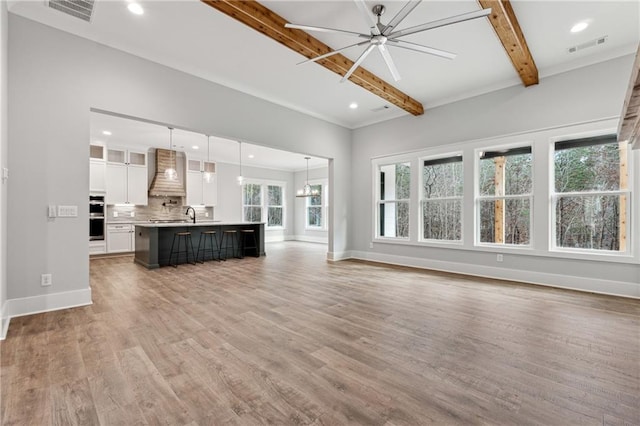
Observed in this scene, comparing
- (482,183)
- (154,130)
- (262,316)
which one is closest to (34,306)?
(262,316)

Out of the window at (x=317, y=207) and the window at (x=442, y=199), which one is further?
the window at (x=317, y=207)

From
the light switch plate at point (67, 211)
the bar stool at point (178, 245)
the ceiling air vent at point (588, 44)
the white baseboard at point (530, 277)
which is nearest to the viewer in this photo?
the light switch plate at point (67, 211)

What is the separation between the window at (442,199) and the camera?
5.48 m

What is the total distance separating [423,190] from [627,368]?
4.18m

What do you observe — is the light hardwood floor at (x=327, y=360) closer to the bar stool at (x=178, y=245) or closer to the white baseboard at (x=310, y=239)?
the bar stool at (x=178, y=245)

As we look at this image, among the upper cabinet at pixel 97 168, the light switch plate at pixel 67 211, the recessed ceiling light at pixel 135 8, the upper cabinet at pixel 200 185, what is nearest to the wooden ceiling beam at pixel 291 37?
the recessed ceiling light at pixel 135 8

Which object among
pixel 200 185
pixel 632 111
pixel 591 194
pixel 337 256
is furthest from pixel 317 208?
pixel 632 111

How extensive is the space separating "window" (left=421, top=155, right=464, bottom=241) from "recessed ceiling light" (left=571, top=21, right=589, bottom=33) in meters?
2.33

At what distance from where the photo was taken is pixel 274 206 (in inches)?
465

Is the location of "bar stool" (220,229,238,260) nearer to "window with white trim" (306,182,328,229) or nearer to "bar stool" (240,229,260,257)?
"bar stool" (240,229,260,257)

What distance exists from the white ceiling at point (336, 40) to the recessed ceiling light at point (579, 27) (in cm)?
5

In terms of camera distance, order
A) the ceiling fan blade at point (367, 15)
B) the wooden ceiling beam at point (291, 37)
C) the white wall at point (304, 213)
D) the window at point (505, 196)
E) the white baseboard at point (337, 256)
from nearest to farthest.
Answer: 1. the ceiling fan blade at point (367, 15)
2. the wooden ceiling beam at point (291, 37)
3. the window at point (505, 196)
4. the white baseboard at point (337, 256)
5. the white wall at point (304, 213)

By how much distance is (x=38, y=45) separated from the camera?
3.14 meters

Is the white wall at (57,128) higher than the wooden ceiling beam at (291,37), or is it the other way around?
the wooden ceiling beam at (291,37)
